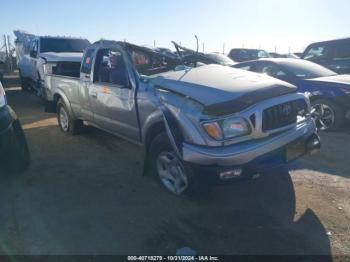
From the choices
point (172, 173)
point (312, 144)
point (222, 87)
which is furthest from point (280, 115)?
point (172, 173)

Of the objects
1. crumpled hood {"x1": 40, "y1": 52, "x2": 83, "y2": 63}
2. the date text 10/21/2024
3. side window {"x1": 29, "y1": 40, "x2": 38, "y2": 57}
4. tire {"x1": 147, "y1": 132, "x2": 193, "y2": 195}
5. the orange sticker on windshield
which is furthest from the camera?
side window {"x1": 29, "y1": 40, "x2": 38, "y2": 57}

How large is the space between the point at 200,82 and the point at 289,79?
398 centimetres

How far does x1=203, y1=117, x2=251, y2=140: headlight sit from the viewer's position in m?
3.50

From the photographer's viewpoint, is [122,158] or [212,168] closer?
[212,168]

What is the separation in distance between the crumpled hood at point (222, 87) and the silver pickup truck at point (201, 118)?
10 mm

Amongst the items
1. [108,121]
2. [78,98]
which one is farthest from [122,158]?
[78,98]

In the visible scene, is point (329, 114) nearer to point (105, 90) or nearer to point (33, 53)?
point (105, 90)

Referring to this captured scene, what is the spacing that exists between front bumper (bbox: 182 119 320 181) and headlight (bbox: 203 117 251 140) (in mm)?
113

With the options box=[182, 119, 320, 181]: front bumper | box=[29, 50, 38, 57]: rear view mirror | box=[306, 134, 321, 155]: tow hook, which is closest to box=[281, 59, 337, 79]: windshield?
box=[306, 134, 321, 155]: tow hook

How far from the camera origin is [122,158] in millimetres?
5652

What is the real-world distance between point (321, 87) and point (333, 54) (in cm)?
344

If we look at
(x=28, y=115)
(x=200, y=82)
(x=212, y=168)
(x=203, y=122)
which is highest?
(x=200, y=82)

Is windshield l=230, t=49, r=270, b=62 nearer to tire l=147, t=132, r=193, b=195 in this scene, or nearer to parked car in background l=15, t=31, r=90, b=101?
parked car in background l=15, t=31, r=90, b=101

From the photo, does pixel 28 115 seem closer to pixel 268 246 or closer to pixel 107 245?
pixel 107 245
